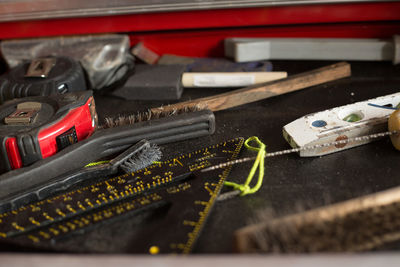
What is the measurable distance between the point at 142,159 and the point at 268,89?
46 cm

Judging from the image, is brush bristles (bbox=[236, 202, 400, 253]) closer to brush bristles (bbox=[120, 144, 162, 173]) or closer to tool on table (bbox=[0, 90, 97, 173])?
brush bristles (bbox=[120, 144, 162, 173])

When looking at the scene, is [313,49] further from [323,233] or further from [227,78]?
[323,233]

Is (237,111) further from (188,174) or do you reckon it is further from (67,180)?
(67,180)

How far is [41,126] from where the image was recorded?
97 centimetres

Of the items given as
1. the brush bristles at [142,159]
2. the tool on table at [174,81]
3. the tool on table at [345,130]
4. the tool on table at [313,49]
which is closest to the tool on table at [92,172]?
the brush bristles at [142,159]

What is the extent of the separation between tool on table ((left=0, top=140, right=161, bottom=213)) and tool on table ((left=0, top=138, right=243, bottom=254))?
0.02m

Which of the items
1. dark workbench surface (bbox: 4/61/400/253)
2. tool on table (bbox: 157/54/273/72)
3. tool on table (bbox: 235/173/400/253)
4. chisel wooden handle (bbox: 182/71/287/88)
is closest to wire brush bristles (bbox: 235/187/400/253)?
tool on table (bbox: 235/173/400/253)

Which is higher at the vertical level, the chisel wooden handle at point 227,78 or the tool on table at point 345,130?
the chisel wooden handle at point 227,78

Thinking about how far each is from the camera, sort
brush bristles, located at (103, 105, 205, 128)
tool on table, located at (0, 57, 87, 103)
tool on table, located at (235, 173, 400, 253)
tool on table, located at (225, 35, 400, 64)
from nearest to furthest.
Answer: tool on table, located at (235, 173, 400, 253) < brush bristles, located at (103, 105, 205, 128) < tool on table, located at (0, 57, 87, 103) < tool on table, located at (225, 35, 400, 64)

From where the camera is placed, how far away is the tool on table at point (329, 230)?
71 cm

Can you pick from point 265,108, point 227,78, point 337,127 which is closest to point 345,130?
point 337,127

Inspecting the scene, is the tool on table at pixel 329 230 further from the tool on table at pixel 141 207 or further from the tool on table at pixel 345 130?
the tool on table at pixel 345 130

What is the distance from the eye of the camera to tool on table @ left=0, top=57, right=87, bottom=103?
1.26 m

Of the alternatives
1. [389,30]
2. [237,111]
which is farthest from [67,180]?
[389,30]
